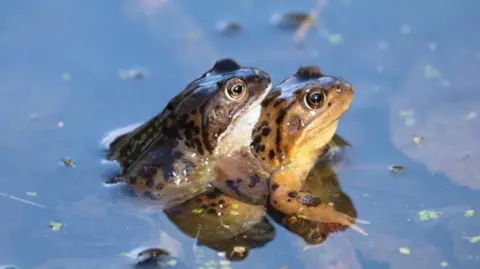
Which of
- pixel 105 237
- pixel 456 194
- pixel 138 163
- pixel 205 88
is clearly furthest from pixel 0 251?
pixel 456 194

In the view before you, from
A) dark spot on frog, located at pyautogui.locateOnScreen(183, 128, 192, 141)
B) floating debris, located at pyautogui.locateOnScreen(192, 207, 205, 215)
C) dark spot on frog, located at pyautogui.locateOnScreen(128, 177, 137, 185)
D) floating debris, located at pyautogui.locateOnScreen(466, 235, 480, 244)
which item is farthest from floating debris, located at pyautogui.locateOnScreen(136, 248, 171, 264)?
floating debris, located at pyautogui.locateOnScreen(466, 235, 480, 244)

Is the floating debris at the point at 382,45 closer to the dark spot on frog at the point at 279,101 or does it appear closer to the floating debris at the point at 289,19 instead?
the floating debris at the point at 289,19

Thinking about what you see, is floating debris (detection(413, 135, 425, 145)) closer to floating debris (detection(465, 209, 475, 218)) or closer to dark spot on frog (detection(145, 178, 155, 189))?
floating debris (detection(465, 209, 475, 218))

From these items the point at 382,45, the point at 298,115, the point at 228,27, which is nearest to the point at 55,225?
the point at 298,115

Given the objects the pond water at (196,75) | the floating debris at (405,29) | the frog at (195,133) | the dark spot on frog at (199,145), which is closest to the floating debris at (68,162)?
the pond water at (196,75)

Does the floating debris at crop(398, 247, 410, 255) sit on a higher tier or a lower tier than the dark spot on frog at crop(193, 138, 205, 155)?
lower

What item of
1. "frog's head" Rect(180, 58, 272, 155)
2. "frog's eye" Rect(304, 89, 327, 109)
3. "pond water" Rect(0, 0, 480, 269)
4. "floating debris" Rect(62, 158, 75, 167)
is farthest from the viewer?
"floating debris" Rect(62, 158, 75, 167)
